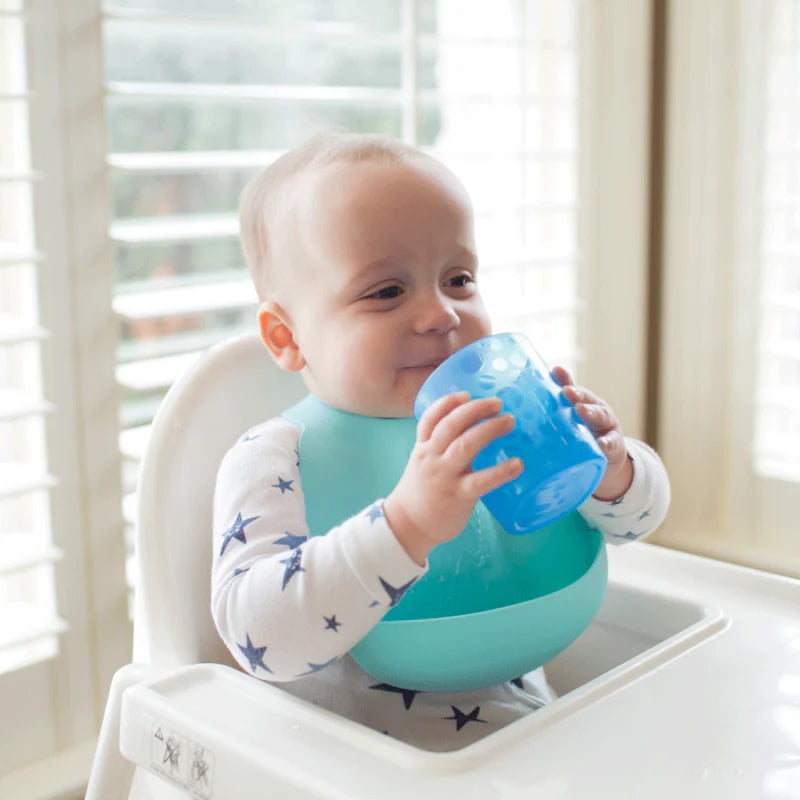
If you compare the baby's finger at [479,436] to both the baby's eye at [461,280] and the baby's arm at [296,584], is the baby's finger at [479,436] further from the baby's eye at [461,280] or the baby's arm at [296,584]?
the baby's eye at [461,280]

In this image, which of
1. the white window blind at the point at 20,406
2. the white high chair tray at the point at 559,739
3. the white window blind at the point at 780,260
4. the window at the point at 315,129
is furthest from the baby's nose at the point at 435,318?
the white window blind at the point at 780,260

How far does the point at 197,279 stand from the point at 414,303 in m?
0.69

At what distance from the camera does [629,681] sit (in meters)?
0.75

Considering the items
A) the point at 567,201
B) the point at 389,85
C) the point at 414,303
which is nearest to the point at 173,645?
the point at 414,303

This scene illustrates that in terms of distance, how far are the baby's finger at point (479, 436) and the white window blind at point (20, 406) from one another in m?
0.68

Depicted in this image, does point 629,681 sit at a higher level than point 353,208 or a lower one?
lower

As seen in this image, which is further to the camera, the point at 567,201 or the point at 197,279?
the point at 567,201

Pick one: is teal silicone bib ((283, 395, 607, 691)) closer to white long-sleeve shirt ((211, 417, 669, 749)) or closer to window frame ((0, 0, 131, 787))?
white long-sleeve shirt ((211, 417, 669, 749))

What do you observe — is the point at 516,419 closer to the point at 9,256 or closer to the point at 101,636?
the point at 9,256

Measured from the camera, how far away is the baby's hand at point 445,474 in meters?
0.66

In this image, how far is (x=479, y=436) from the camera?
2.17ft

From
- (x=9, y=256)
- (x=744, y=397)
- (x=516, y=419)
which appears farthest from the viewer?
(x=744, y=397)

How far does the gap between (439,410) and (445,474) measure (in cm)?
4

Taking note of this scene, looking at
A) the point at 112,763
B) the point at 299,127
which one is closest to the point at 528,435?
the point at 112,763
